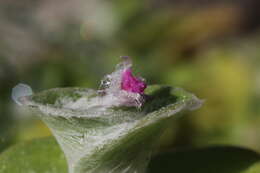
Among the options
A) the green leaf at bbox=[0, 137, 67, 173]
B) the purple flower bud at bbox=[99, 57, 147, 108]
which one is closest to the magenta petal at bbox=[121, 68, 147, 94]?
the purple flower bud at bbox=[99, 57, 147, 108]

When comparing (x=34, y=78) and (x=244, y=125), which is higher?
(x=34, y=78)

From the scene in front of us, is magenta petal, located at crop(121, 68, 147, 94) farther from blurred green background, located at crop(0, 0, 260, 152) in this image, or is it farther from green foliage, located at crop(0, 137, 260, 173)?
blurred green background, located at crop(0, 0, 260, 152)

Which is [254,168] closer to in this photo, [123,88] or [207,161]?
[207,161]

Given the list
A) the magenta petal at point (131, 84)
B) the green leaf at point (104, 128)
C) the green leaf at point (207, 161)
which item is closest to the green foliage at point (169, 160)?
the green leaf at point (207, 161)

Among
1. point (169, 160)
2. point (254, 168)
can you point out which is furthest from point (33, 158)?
point (254, 168)

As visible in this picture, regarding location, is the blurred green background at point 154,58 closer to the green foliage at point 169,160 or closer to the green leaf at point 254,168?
the green foliage at point 169,160

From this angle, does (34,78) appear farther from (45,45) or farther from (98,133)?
(98,133)

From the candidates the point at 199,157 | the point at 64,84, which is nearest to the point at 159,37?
the point at 64,84
